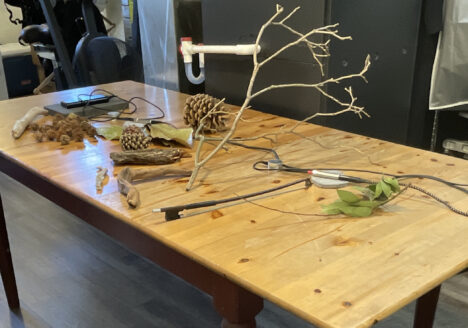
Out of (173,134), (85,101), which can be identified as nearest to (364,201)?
(173,134)

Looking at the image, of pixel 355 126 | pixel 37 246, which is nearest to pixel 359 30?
pixel 355 126

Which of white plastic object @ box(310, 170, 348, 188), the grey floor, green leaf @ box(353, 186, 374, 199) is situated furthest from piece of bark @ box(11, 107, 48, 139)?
green leaf @ box(353, 186, 374, 199)

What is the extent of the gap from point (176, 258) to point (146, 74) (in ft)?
6.12

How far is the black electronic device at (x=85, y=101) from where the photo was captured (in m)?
1.65

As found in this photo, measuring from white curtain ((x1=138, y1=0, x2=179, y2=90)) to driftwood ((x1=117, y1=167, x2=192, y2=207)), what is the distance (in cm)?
129

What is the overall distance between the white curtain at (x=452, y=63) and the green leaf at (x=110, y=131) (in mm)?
1197

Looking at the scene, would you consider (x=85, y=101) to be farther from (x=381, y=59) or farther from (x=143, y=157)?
(x=381, y=59)

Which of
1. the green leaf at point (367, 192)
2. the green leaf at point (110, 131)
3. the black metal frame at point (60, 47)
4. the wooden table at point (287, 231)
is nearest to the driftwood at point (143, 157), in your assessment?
the wooden table at point (287, 231)

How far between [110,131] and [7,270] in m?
0.70

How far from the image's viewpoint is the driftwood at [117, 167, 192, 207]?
96cm

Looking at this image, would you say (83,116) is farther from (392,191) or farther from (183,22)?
(392,191)

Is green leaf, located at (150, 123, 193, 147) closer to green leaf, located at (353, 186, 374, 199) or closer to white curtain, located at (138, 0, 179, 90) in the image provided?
green leaf, located at (353, 186, 374, 199)

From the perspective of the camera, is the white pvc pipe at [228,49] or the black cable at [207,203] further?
the white pvc pipe at [228,49]

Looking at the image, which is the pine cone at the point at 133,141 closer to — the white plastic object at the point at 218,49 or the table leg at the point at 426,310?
the white plastic object at the point at 218,49
